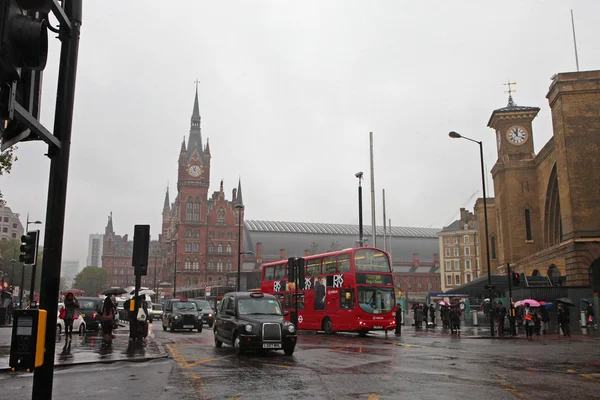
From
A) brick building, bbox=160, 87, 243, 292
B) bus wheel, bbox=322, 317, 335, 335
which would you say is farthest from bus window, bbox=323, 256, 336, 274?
brick building, bbox=160, 87, 243, 292

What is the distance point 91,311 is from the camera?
93.6 feet

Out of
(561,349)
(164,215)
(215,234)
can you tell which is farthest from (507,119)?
(164,215)

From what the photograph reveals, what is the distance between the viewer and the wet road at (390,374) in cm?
906

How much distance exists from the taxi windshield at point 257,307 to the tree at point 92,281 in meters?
140

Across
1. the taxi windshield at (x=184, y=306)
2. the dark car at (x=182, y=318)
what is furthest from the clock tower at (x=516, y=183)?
the dark car at (x=182, y=318)

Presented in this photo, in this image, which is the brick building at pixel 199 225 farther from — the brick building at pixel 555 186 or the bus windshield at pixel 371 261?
the bus windshield at pixel 371 261

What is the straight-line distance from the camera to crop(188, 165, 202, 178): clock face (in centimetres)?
12081

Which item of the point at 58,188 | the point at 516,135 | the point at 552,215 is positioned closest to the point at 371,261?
the point at 58,188

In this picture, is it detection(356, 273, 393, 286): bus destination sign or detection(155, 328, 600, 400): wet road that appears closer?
detection(155, 328, 600, 400): wet road

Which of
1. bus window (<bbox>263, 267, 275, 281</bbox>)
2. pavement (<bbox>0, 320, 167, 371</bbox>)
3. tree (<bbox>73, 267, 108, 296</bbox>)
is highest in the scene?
tree (<bbox>73, 267, 108, 296</bbox>)

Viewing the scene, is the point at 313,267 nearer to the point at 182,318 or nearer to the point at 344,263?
the point at 344,263

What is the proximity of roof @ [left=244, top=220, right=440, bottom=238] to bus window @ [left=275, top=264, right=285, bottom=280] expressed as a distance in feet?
332

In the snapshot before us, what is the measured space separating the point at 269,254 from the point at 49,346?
124365 millimetres

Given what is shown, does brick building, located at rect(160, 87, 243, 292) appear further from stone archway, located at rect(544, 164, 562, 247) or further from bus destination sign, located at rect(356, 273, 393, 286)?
bus destination sign, located at rect(356, 273, 393, 286)
